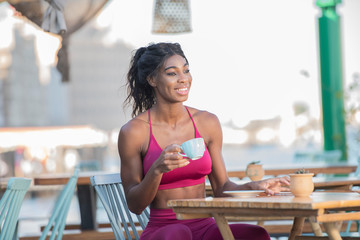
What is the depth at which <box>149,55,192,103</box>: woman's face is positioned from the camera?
7.72 ft

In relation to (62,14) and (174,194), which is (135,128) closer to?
(174,194)

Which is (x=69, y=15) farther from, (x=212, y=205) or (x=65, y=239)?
(x=212, y=205)

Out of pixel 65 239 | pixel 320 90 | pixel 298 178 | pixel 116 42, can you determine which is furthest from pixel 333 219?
pixel 116 42

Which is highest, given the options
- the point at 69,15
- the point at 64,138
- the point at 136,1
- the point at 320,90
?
the point at 136,1

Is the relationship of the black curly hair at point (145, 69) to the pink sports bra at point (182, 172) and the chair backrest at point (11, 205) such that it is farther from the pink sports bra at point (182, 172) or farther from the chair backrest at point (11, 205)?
the chair backrest at point (11, 205)

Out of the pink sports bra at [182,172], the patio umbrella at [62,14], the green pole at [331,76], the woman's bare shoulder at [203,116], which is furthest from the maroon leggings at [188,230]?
the green pole at [331,76]

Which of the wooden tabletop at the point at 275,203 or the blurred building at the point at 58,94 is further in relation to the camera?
the blurred building at the point at 58,94

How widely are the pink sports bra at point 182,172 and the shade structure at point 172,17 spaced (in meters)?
2.60

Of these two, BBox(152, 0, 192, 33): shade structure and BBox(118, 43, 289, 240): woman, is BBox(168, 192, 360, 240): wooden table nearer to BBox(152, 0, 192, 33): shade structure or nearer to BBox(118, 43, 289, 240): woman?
BBox(118, 43, 289, 240): woman

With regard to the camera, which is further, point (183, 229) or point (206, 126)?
point (206, 126)

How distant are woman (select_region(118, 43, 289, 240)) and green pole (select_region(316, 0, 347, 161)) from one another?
155 inches

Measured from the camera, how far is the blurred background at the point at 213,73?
486 cm

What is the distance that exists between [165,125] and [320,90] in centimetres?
413

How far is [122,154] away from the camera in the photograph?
2.34m
